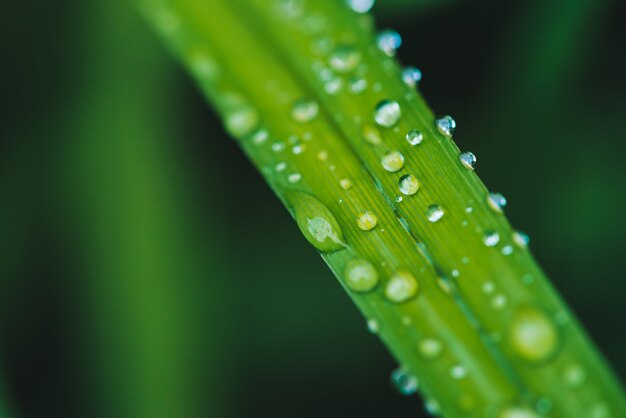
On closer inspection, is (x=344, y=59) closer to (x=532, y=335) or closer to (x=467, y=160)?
(x=467, y=160)

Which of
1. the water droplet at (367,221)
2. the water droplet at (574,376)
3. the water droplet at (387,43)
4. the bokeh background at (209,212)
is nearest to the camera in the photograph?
the water droplet at (574,376)

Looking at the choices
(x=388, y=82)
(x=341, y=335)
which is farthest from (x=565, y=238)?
(x=388, y=82)

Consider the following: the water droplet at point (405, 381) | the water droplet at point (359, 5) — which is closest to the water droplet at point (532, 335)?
the water droplet at point (405, 381)

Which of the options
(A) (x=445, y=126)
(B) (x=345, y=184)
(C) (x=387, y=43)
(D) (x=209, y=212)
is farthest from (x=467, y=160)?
(D) (x=209, y=212)

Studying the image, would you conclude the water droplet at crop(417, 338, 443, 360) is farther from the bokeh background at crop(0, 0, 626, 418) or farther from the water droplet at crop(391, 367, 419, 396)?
the bokeh background at crop(0, 0, 626, 418)

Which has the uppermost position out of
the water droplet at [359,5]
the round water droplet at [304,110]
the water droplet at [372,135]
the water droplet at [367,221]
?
the water droplet at [359,5]

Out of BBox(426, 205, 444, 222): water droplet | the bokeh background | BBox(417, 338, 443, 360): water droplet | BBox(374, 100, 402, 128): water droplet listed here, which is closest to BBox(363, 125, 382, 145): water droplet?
BBox(374, 100, 402, 128): water droplet

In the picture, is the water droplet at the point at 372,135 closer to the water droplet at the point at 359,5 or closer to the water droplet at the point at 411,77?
the water droplet at the point at 411,77
